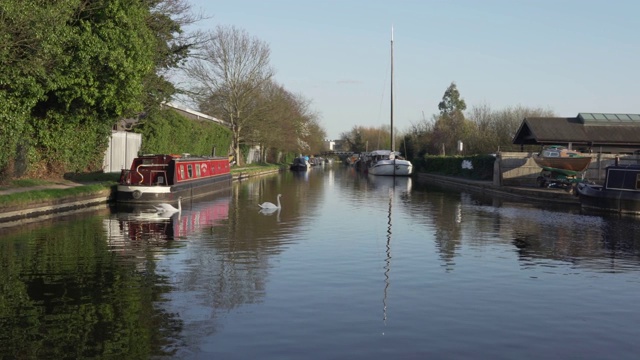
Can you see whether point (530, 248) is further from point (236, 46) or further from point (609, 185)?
point (236, 46)

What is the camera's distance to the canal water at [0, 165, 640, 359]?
26.4 ft

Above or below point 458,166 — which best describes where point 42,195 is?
below

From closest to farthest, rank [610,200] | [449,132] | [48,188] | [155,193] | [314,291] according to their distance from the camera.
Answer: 1. [314,291]
2. [48,188]
3. [610,200]
4. [155,193]
5. [449,132]

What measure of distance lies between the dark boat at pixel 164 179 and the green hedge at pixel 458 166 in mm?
21794

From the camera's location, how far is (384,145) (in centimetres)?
15375

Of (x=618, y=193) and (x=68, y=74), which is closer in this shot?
(x=68, y=74)

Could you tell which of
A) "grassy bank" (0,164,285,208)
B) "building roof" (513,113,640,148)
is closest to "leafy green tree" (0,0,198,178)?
"grassy bank" (0,164,285,208)

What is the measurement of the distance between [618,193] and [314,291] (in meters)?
20.3

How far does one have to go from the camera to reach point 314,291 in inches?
439

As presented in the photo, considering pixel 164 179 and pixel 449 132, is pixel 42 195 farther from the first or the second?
pixel 449 132

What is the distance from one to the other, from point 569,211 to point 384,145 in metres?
126

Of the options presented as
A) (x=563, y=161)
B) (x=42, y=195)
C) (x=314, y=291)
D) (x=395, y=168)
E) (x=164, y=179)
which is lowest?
(x=314, y=291)

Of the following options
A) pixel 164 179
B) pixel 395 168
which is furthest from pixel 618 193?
pixel 395 168

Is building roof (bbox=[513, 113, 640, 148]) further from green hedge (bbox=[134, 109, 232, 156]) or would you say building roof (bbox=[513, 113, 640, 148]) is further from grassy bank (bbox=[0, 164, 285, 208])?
grassy bank (bbox=[0, 164, 285, 208])
